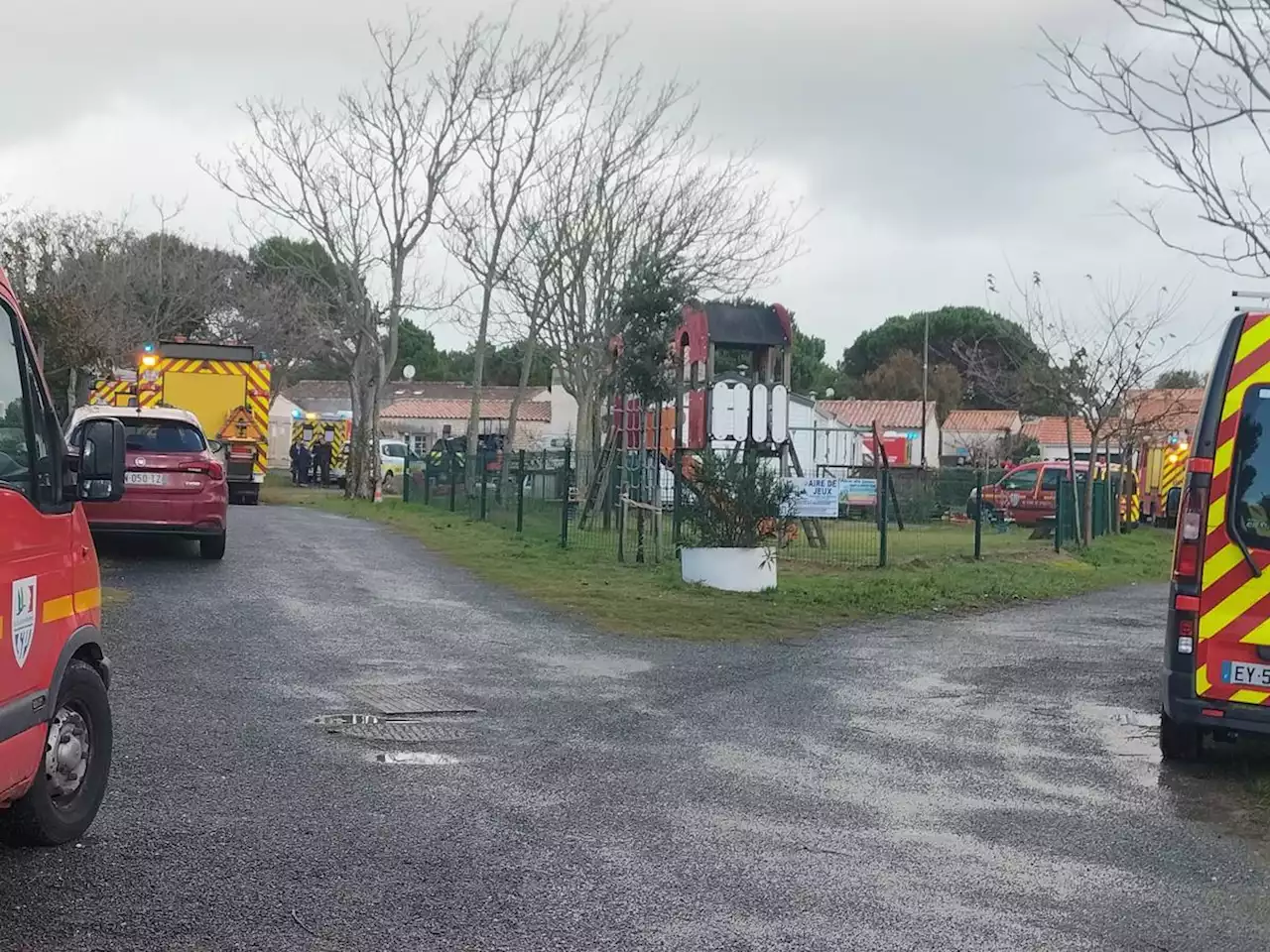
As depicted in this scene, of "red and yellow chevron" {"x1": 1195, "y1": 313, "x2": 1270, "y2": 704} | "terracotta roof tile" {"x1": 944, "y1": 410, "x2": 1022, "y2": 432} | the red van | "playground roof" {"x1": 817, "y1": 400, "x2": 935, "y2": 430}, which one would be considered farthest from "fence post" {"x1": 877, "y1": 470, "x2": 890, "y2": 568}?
"terracotta roof tile" {"x1": 944, "y1": 410, "x2": 1022, "y2": 432}

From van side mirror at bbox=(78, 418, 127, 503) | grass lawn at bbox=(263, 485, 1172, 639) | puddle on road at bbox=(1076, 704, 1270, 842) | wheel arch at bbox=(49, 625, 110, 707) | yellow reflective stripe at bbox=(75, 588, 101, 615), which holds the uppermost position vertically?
van side mirror at bbox=(78, 418, 127, 503)

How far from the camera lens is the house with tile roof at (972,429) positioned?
6341cm

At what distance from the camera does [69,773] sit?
18.0 ft

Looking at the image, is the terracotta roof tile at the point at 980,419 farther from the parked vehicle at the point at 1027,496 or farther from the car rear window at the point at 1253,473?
the car rear window at the point at 1253,473

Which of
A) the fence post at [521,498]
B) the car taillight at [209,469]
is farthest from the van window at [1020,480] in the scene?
the car taillight at [209,469]

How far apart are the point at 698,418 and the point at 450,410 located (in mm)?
57292

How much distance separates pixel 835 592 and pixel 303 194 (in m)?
18.6

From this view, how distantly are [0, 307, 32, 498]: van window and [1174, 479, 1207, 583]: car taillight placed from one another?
558 centimetres

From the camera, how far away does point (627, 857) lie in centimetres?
548

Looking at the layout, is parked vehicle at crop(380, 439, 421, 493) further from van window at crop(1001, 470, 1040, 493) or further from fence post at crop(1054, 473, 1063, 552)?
fence post at crop(1054, 473, 1063, 552)

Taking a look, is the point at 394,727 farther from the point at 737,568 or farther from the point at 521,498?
the point at 521,498

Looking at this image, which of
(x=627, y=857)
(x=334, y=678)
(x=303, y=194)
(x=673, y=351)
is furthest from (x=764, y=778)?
(x=303, y=194)

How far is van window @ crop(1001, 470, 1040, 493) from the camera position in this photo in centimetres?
3033

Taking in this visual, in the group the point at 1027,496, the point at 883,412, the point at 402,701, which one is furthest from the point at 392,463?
the point at 402,701
